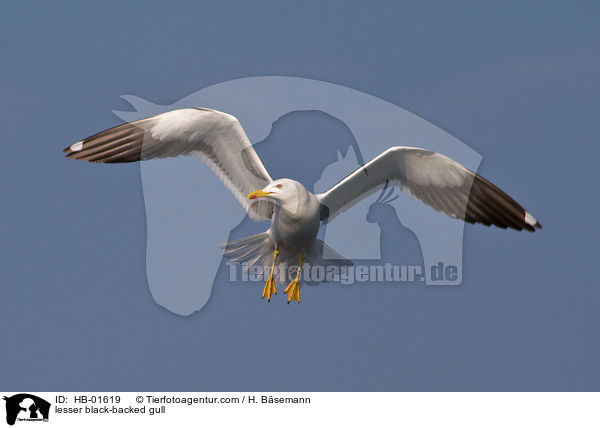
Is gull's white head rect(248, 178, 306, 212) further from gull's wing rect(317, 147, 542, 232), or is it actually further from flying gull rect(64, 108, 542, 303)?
gull's wing rect(317, 147, 542, 232)

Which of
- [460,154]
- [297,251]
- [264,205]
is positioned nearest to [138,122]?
[264,205]

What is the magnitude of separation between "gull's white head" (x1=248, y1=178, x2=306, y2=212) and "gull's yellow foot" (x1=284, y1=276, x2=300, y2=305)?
1.25m

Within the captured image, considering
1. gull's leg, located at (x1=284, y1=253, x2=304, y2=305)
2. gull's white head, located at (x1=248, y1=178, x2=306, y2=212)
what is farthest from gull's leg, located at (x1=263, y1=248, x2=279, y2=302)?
gull's white head, located at (x1=248, y1=178, x2=306, y2=212)

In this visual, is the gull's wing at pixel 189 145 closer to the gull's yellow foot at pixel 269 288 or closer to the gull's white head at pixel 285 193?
the gull's white head at pixel 285 193

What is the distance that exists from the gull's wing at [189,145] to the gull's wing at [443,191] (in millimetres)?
986

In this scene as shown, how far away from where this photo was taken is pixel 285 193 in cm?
823

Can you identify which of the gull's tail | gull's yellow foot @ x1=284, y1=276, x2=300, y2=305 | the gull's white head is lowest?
gull's yellow foot @ x1=284, y1=276, x2=300, y2=305

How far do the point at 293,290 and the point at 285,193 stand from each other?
1455mm

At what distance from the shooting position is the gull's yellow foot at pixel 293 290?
356 inches
